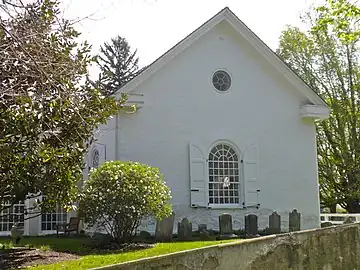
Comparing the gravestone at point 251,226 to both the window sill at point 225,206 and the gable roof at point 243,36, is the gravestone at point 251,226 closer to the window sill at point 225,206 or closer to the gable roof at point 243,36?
the window sill at point 225,206

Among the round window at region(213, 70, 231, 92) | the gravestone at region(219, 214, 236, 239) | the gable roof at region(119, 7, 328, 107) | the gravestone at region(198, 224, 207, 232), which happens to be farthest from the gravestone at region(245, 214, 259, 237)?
the gable roof at region(119, 7, 328, 107)

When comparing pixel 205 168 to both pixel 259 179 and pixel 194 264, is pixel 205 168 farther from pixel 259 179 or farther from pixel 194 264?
pixel 194 264

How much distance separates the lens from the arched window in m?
19.1

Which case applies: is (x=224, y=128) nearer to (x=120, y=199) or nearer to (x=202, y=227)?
(x=202, y=227)

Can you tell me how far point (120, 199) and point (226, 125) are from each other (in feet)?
24.5

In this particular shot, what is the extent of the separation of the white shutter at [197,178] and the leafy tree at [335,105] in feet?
48.2

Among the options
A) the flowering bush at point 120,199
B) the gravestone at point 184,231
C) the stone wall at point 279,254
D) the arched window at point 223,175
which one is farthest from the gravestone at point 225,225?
the stone wall at point 279,254

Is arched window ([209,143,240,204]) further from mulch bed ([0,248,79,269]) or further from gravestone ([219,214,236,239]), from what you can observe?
mulch bed ([0,248,79,269])

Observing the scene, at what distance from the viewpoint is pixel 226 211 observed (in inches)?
747

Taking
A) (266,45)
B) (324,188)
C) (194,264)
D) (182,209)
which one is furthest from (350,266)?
(324,188)

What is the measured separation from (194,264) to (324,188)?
26.0 meters

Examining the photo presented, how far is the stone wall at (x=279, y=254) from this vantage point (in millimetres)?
7660

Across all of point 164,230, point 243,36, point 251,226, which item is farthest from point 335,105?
point 164,230

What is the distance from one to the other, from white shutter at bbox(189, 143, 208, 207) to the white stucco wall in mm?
210
